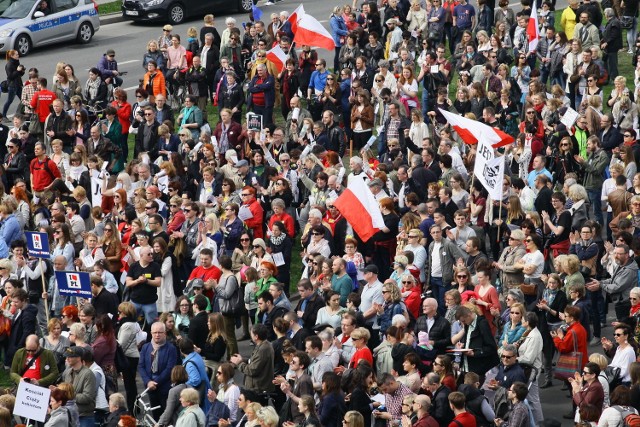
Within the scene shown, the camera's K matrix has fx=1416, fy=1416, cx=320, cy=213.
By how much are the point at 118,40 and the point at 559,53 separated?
44.8 ft

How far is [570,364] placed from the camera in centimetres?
1723

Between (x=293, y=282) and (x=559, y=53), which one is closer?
(x=293, y=282)

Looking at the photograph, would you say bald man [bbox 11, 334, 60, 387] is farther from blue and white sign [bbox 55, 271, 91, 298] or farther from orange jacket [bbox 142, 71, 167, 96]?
orange jacket [bbox 142, 71, 167, 96]

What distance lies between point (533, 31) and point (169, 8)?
489 inches

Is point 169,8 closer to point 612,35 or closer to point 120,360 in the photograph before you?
point 612,35

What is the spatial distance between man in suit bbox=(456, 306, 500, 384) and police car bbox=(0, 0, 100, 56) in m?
20.7

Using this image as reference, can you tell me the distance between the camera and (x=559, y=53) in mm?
28453

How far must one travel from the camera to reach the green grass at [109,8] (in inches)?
1610

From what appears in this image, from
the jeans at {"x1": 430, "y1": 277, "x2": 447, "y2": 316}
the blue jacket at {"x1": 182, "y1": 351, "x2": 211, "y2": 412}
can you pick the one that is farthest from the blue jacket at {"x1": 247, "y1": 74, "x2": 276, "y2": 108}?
the blue jacket at {"x1": 182, "y1": 351, "x2": 211, "y2": 412}

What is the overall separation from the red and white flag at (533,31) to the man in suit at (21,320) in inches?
541

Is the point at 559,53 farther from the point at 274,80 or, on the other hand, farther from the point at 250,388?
the point at 250,388

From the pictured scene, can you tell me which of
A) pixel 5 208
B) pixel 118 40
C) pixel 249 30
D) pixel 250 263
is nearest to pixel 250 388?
pixel 250 263

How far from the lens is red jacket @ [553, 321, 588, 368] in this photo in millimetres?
17109

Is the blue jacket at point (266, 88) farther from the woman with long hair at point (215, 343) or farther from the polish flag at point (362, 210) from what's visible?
the woman with long hair at point (215, 343)
